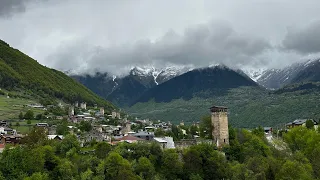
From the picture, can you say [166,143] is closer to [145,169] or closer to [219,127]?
[219,127]

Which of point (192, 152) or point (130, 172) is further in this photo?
point (192, 152)

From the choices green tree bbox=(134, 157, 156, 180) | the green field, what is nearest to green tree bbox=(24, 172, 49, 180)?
green tree bbox=(134, 157, 156, 180)

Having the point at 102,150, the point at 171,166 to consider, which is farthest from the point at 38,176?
the point at 171,166

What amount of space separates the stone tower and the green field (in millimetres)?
83834

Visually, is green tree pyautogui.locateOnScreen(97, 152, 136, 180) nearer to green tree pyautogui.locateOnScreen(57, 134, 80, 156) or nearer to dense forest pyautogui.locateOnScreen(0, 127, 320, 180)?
dense forest pyautogui.locateOnScreen(0, 127, 320, 180)

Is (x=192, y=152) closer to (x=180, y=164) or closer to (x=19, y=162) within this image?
(x=180, y=164)

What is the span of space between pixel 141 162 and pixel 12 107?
108702 millimetres

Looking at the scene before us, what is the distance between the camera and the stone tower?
3782 inches

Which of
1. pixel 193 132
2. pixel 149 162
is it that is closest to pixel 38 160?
pixel 149 162

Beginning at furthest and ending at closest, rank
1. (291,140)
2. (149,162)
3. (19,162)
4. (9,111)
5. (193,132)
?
(9,111)
(193,132)
(291,140)
(149,162)
(19,162)

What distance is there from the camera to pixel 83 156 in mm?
75938

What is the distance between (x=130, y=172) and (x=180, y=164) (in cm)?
1281

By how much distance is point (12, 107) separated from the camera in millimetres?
166625

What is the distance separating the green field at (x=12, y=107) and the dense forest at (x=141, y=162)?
74.0 meters
